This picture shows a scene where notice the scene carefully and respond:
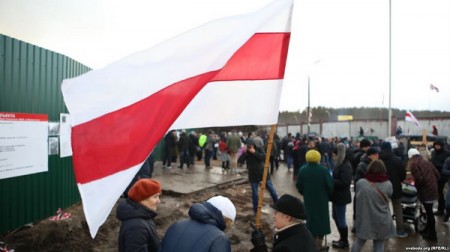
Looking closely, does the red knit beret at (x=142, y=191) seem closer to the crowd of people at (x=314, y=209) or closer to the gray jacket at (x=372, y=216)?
the crowd of people at (x=314, y=209)

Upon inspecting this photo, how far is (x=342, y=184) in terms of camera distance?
5652 mm

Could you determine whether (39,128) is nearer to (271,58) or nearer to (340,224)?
(271,58)

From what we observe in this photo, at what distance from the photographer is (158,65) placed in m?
3.07

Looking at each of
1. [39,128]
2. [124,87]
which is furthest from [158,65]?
[39,128]

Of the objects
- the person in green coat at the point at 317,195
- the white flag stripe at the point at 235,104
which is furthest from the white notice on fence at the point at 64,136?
the person in green coat at the point at 317,195

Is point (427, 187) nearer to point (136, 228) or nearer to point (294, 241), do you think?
point (294, 241)

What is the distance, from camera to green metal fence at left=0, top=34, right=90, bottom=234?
5.59m

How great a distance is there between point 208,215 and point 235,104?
163 cm

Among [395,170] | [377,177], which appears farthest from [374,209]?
[395,170]

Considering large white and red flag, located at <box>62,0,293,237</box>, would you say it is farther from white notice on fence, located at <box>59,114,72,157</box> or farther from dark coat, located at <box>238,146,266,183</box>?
white notice on fence, located at <box>59,114,72,157</box>

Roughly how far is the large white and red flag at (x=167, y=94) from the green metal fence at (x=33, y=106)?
3688mm

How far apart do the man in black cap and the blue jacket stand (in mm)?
399

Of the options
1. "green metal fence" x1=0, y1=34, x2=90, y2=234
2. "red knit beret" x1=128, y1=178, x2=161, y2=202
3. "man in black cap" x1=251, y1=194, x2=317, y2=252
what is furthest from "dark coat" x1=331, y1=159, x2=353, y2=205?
"green metal fence" x1=0, y1=34, x2=90, y2=234

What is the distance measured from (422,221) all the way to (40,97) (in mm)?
8198
